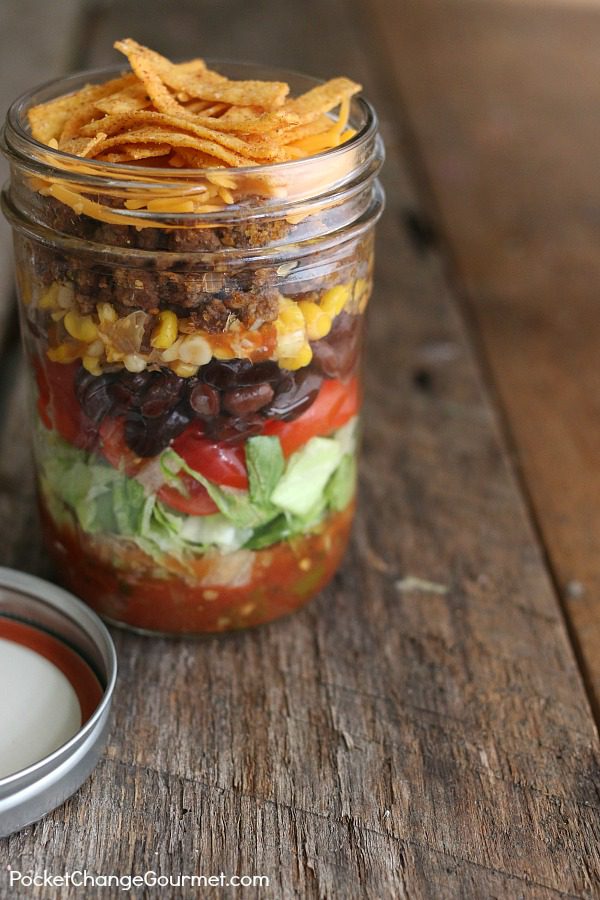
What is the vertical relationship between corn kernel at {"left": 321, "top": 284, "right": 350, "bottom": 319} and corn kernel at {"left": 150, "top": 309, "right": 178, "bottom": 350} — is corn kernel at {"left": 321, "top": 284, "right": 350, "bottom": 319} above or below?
below

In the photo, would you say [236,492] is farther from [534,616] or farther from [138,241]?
[534,616]

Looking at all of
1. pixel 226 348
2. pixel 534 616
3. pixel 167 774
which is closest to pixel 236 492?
pixel 226 348

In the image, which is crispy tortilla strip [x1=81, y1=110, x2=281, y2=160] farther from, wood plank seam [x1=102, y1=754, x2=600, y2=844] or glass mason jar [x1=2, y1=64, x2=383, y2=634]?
wood plank seam [x1=102, y1=754, x2=600, y2=844]

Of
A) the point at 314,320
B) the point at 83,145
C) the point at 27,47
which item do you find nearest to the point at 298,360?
the point at 314,320

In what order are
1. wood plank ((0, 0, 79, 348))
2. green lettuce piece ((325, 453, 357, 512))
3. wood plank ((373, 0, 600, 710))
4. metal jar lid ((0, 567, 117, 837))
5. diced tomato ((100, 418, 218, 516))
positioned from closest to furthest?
metal jar lid ((0, 567, 117, 837)), diced tomato ((100, 418, 218, 516)), green lettuce piece ((325, 453, 357, 512)), wood plank ((373, 0, 600, 710)), wood plank ((0, 0, 79, 348))

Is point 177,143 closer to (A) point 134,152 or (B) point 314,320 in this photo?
(A) point 134,152

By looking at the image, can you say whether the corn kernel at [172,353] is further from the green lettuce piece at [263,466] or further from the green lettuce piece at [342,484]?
the green lettuce piece at [342,484]

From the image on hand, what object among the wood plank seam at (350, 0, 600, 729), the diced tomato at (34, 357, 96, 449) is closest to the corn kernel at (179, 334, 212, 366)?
the diced tomato at (34, 357, 96, 449)
